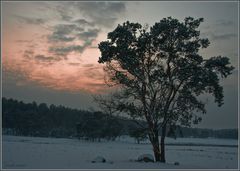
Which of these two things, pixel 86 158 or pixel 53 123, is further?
pixel 53 123

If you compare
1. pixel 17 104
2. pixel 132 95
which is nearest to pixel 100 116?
pixel 132 95

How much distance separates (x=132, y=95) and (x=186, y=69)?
251 inches

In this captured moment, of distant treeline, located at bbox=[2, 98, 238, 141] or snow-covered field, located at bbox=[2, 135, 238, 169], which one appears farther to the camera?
distant treeline, located at bbox=[2, 98, 238, 141]

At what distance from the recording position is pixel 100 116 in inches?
1510

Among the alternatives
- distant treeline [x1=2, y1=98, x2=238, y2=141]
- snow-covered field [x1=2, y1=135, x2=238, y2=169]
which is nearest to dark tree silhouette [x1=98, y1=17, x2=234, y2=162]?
snow-covered field [x1=2, y1=135, x2=238, y2=169]

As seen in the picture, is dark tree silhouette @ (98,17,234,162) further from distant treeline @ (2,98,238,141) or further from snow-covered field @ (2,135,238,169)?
distant treeline @ (2,98,238,141)

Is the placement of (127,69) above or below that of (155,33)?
below

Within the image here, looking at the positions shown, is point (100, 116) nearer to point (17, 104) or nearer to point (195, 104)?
point (195, 104)

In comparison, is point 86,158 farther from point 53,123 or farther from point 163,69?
point 53,123

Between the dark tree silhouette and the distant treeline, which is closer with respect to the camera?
the dark tree silhouette

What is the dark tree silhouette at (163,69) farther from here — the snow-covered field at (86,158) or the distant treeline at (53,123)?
the distant treeline at (53,123)

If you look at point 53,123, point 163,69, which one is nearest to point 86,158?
point 163,69

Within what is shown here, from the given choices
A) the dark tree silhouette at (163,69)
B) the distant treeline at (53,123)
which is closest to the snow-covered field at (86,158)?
the dark tree silhouette at (163,69)

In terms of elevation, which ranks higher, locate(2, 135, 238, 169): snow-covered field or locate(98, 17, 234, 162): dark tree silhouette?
locate(98, 17, 234, 162): dark tree silhouette
